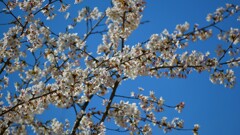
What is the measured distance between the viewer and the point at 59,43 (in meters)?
6.99

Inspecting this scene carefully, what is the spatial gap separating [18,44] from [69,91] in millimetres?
2190

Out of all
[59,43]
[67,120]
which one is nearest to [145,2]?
[59,43]

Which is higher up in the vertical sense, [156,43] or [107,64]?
[156,43]

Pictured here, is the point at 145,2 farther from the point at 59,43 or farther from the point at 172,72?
the point at 59,43

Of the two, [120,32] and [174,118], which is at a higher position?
[120,32]

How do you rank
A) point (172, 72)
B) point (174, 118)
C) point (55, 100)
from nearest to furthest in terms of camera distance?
point (55, 100) < point (172, 72) < point (174, 118)

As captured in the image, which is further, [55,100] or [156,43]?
[156,43]

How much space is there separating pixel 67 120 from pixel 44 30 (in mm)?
2607

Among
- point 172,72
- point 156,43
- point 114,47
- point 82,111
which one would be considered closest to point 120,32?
point 114,47

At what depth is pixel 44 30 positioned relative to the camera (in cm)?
837

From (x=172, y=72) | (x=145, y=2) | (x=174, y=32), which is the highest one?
(x=145, y=2)

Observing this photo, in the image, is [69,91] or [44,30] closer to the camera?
[69,91]

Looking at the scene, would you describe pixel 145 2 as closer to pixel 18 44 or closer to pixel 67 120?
pixel 18 44

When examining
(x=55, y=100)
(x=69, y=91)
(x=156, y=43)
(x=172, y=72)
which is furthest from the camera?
(x=172, y=72)
